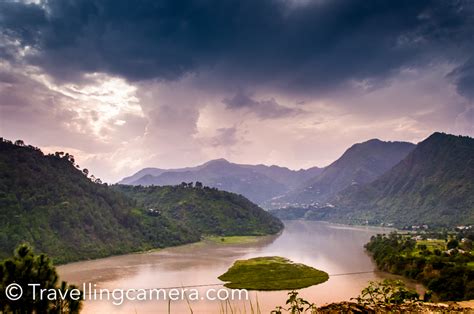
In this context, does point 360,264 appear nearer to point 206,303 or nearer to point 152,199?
point 206,303

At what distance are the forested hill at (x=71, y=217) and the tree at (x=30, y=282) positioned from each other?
2363 inches

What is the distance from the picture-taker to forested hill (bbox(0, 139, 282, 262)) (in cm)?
8771

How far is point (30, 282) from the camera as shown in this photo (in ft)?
74.3

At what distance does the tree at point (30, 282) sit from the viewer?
21688 millimetres

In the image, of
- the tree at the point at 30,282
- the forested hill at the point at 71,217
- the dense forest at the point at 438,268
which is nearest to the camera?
the tree at the point at 30,282

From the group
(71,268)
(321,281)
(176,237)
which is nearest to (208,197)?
(176,237)

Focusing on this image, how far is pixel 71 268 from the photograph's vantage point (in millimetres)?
74688

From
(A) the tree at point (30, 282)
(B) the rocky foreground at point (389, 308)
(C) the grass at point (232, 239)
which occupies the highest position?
(B) the rocky foreground at point (389, 308)

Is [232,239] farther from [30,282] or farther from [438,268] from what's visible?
[30,282]

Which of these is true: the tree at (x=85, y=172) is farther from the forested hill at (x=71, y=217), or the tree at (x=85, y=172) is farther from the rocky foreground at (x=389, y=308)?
the rocky foreground at (x=389, y=308)

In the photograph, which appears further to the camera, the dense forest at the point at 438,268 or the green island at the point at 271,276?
the green island at the point at 271,276

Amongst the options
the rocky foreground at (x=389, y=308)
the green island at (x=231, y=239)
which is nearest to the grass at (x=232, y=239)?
the green island at (x=231, y=239)

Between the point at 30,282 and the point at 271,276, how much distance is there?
43.3 m

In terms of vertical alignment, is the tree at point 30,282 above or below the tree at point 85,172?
below
